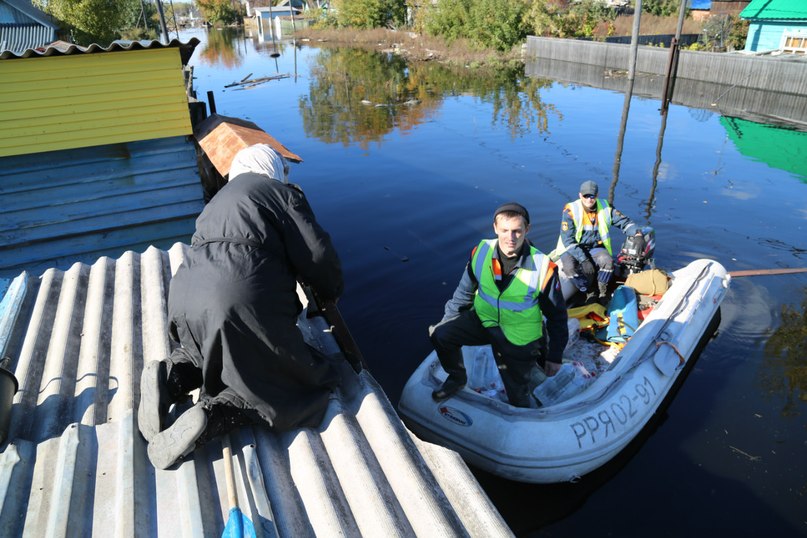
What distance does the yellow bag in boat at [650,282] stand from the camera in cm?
624

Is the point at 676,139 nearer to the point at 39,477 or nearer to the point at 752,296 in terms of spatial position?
the point at 752,296

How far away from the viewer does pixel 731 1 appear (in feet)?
115

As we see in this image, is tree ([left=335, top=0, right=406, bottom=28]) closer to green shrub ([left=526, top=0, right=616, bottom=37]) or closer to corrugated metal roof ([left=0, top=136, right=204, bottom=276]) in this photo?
green shrub ([left=526, top=0, right=616, bottom=37])

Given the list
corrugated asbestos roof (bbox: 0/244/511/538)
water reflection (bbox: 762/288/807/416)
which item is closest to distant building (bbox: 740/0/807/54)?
water reflection (bbox: 762/288/807/416)

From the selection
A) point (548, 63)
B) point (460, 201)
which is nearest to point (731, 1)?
point (548, 63)

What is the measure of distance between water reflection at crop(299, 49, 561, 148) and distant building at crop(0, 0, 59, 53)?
11187 millimetres

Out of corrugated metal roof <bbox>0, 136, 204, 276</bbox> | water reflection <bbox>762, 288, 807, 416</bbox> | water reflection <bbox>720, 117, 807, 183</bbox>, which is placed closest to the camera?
water reflection <bbox>762, 288, 807, 416</bbox>

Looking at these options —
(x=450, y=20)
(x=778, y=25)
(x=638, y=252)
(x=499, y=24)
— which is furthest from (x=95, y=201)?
(x=450, y=20)

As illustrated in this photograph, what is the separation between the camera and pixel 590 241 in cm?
641

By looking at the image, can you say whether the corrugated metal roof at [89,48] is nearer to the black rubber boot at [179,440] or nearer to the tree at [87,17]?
the black rubber boot at [179,440]

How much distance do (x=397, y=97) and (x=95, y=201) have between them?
16.1m

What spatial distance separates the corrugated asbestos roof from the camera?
7.48ft

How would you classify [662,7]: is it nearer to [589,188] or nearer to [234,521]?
[589,188]

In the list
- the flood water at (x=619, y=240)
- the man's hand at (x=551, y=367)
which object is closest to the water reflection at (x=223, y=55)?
the flood water at (x=619, y=240)
